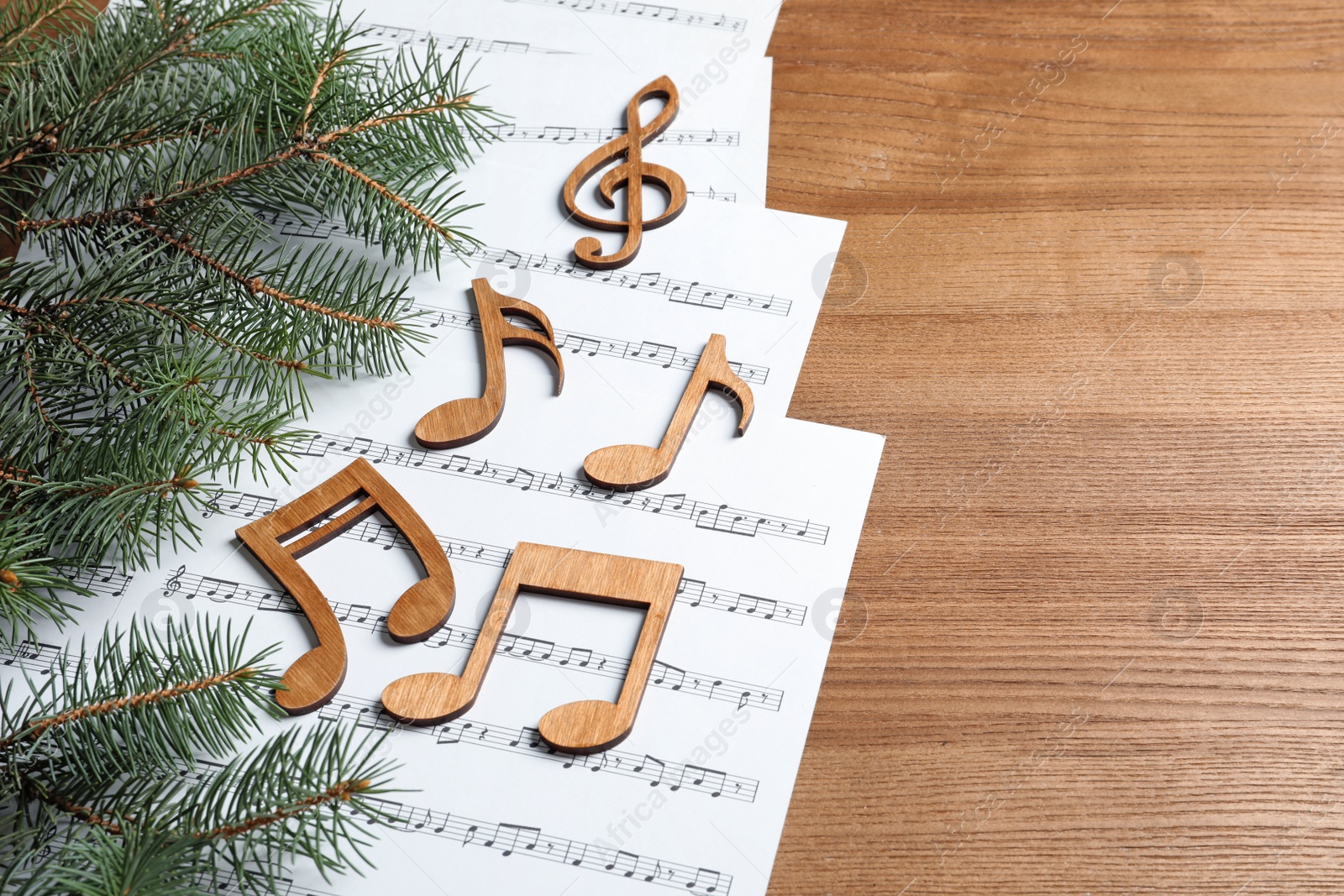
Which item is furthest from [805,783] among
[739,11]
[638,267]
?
[739,11]

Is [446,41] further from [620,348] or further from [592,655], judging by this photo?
[592,655]

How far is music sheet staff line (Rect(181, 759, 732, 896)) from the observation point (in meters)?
0.68

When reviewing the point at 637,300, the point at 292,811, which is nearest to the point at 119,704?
the point at 292,811

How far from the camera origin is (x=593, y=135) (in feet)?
3.45

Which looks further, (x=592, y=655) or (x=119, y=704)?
(x=592, y=655)

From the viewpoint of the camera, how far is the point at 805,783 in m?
0.71

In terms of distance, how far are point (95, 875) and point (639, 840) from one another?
1.05ft

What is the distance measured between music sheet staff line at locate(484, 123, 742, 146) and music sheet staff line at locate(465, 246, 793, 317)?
0.49 feet

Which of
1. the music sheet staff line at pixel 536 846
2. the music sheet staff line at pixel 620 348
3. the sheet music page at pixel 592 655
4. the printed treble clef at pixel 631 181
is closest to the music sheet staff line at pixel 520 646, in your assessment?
the sheet music page at pixel 592 655

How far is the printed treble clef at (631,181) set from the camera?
3.14 ft

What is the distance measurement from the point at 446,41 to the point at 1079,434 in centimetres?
77

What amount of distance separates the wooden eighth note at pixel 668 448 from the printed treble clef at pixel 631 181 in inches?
6.0

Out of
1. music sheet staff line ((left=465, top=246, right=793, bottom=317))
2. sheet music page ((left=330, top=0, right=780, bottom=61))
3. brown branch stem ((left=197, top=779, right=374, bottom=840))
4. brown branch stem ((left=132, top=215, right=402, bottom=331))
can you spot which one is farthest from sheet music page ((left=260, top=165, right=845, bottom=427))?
brown branch stem ((left=197, top=779, right=374, bottom=840))

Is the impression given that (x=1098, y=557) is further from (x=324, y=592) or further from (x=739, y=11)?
(x=739, y=11)
